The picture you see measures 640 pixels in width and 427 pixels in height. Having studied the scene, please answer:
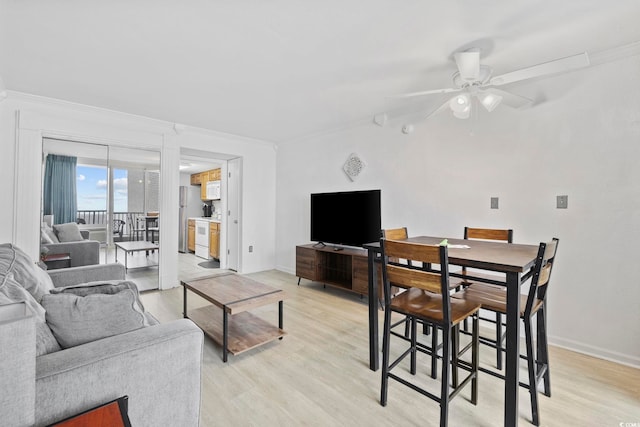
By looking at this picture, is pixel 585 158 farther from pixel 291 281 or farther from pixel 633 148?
pixel 291 281

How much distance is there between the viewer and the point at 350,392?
6.15 feet

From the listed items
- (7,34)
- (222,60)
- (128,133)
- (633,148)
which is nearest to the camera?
(7,34)

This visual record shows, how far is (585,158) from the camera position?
2363mm

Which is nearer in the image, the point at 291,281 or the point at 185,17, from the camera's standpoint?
the point at 185,17

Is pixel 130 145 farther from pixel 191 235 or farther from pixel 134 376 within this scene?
pixel 191 235

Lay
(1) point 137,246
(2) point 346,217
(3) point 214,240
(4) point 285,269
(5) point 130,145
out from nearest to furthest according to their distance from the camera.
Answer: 1. (5) point 130,145
2. (2) point 346,217
3. (1) point 137,246
4. (4) point 285,269
5. (3) point 214,240

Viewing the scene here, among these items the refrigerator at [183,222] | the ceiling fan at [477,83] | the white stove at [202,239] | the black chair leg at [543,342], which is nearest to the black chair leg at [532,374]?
the black chair leg at [543,342]

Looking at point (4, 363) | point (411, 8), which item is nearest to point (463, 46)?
point (411, 8)

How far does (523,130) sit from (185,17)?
2.86m

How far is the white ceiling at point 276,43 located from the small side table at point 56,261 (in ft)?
5.82

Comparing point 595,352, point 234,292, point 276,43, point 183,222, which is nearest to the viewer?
point 276,43

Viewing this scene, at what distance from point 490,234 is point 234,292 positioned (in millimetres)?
2268

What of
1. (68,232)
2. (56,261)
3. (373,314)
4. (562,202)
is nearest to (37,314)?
(373,314)

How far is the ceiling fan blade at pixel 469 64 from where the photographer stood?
2086mm
